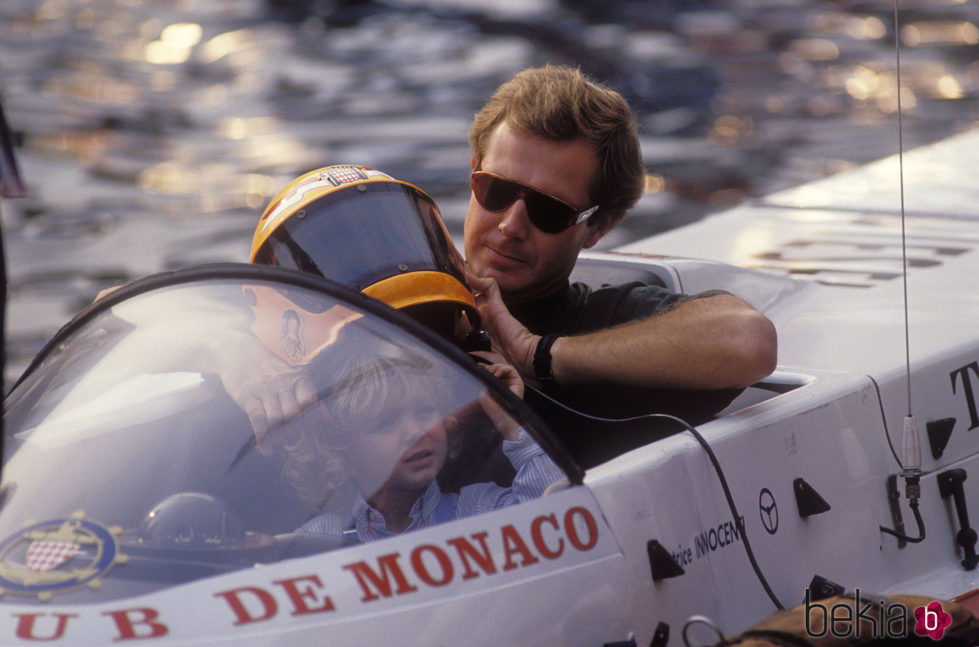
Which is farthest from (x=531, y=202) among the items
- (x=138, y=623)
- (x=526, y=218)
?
(x=138, y=623)

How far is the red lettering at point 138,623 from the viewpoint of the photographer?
5.53 feet

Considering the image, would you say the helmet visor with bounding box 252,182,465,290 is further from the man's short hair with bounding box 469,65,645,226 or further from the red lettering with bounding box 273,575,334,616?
the man's short hair with bounding box 469,65,645,226

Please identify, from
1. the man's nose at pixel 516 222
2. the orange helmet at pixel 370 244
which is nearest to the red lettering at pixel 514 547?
the orange helmet at pixel 370 244

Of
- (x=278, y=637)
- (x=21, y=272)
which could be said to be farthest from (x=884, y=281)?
(x=21, y=272)

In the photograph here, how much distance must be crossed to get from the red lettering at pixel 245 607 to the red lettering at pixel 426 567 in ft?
0.71

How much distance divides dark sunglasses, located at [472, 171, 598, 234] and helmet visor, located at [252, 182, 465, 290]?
527 millimetres

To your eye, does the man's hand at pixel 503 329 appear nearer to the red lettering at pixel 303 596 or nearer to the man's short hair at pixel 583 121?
the man's short hair at pixel 583 121

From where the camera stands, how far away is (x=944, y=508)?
290 cm

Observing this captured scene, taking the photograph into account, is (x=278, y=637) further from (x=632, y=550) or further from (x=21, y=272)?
(x=21, y=272)

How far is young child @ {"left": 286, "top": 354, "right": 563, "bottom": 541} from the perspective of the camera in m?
1.89

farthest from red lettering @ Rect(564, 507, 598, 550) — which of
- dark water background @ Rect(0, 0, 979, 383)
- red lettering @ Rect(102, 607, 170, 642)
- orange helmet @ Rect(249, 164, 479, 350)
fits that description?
dark water background @ Rect(0, 0, 979, 383)

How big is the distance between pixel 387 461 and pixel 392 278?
0.35 m

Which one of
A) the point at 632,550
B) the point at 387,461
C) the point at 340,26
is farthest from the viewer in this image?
the point at 340,26

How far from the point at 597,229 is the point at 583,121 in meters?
0.28
